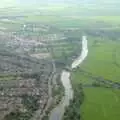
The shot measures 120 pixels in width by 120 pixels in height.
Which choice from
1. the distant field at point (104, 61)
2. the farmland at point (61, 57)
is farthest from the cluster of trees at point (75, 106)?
the distant field at point (104, 61)

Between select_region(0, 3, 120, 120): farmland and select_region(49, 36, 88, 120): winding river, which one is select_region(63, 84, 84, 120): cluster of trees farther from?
select_region(49, 36, 88, 120): winding river

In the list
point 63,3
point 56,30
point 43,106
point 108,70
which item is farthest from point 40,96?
point 63,3

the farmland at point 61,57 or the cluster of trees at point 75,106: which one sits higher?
the farmland at point 61,57

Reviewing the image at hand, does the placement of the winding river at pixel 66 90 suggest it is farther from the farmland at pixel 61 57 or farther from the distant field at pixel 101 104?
the distant field at pixel 101 104

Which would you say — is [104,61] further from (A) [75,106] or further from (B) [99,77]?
(A) [75,106]

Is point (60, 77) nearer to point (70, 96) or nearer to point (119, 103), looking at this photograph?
point (70, 96)

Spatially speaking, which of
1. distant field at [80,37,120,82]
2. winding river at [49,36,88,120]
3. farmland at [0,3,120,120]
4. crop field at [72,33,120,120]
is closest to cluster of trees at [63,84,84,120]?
farmland at [0,3,120,120]

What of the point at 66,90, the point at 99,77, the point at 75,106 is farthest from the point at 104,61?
the point at 75,106
